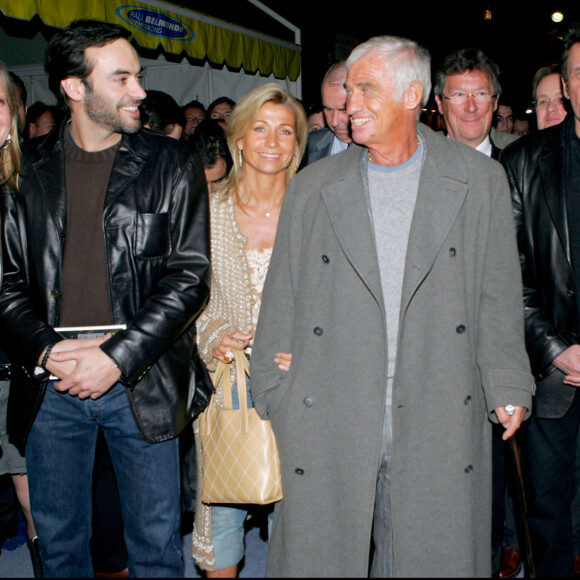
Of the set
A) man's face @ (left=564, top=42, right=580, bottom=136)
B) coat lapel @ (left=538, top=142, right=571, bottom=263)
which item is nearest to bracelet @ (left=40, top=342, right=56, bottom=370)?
coat lapel @ (left=538, top=142, right=571, bottom=263)

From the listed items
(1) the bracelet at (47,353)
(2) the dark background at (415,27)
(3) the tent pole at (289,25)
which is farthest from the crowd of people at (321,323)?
(3) the tent pole at (289,25)

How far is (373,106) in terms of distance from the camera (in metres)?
2.34

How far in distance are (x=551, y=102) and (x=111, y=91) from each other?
8.88 ft

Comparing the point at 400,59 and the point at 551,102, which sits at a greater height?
the point at 551,102

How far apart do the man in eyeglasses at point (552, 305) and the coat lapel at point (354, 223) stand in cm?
90

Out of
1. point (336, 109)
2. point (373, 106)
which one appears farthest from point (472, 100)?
point (373, 106)

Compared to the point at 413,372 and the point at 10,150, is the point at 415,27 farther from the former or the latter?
the point at 413,372

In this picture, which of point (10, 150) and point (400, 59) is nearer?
point (400, 59)

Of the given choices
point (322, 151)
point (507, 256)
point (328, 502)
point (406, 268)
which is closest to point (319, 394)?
point (328, 502)

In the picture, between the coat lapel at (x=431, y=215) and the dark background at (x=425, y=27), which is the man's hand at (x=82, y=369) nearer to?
the coat lapel at (x=431, y=215)

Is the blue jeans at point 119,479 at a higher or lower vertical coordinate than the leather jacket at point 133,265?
lower

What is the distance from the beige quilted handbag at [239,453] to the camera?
8.33 ft

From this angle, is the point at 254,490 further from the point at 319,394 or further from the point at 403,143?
the point at 403,143

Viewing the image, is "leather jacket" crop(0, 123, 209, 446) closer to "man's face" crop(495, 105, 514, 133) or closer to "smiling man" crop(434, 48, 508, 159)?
"smiling man" crop(434, 48, 508, 159)
